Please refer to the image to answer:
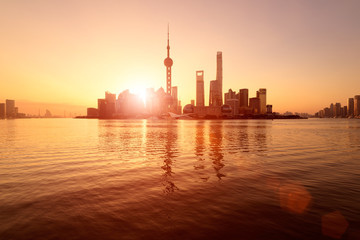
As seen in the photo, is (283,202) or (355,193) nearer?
(283,202)

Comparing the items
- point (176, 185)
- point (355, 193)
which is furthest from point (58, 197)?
point (355, 193)

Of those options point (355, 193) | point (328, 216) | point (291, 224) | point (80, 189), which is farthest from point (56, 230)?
point (355, 193)

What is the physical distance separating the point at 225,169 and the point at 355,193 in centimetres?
944

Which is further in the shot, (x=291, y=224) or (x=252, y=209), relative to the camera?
(x=252, y=209)

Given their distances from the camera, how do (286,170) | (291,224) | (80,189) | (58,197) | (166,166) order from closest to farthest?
1. (291,224)
2. (58,197)
3. (80,189)
4. (286,170)
5. (166,166)

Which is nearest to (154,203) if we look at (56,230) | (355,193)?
(56,230)

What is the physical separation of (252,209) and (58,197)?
11.5 meters

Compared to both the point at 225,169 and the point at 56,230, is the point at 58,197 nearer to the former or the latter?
the point at 56,230

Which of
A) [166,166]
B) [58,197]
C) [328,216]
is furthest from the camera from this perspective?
[166,166]

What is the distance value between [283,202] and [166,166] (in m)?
11.9

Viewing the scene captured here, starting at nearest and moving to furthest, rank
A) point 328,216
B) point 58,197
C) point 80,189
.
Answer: point 328,216 < point 58,197 < point 80,189

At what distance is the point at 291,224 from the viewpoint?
879cm

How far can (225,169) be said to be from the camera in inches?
750

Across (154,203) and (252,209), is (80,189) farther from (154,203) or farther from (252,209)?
(252,209)
